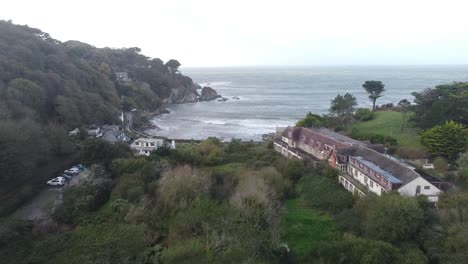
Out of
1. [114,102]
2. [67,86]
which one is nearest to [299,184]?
[67,86]

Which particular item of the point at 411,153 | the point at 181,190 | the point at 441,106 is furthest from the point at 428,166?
the point at 181,190

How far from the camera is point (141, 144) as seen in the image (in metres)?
34.1

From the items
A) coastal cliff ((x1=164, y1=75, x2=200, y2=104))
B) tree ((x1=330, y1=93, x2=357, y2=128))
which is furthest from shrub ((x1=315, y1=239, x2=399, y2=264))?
coastal cliff ((x1=164, y1=75, x2=200, y2=104))

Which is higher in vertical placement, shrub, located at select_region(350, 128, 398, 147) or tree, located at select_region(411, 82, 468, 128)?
tree, located at select_region(411, 82, 468, 128)

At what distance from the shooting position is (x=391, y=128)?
3838 cm

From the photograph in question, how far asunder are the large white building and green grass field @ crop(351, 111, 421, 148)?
6130mm

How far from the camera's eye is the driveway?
830 inches

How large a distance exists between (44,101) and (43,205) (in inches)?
880

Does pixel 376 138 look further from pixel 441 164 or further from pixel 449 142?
pixel 441 164

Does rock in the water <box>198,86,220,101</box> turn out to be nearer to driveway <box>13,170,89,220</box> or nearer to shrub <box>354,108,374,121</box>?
shrub <box>354,108,374,121</box>

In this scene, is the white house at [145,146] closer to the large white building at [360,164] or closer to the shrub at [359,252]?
the large white building at [360,164]

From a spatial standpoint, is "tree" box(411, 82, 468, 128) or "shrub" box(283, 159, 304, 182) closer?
"shrub" box(283, 159, 304, 182)

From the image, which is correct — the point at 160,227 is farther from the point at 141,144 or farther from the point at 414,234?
the point at 141,144

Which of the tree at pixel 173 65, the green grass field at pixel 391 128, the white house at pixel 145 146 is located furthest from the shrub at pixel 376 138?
the tree at pixel 173 65
